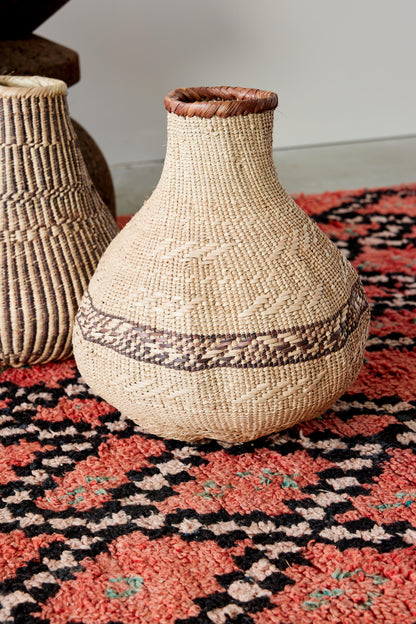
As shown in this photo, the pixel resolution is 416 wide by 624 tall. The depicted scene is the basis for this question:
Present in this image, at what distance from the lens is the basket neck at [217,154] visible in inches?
36.4

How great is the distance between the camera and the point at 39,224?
117 cm

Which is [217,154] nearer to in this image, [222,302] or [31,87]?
[222,302]

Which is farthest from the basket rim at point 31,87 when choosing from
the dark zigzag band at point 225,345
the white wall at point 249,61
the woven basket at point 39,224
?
the white wall at point 249,61

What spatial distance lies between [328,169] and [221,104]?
190cm

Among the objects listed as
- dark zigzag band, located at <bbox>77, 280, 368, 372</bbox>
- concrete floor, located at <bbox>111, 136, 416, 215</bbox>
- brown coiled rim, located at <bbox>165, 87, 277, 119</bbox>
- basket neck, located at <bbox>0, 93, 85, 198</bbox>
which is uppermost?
brown coiled rim, located at <bbox>165, 87, 277, 119</bbox>

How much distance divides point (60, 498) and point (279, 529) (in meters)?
0.27

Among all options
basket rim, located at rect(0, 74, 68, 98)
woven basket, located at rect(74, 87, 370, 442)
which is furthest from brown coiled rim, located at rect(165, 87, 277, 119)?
basket rim, located at rect(0, 74, 68, 98)

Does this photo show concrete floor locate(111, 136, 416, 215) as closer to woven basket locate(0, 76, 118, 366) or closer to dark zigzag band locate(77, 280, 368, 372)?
woven basket locate(0, 76, 118, 366)

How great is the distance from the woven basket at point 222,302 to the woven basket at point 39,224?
0.20 m

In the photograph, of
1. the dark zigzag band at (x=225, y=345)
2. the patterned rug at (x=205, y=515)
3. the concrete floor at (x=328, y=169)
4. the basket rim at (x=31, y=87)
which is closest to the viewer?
the patterned rug at (x=205, y=515)

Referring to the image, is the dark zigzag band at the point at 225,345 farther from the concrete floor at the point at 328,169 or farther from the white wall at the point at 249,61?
the white wall at the point at 249,61

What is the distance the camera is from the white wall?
8.90ft

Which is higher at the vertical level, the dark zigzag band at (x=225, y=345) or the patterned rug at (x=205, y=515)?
the dark zigzag band at (x=225, y=345)

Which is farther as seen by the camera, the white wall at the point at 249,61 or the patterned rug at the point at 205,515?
the white wall at the point at 249,61
